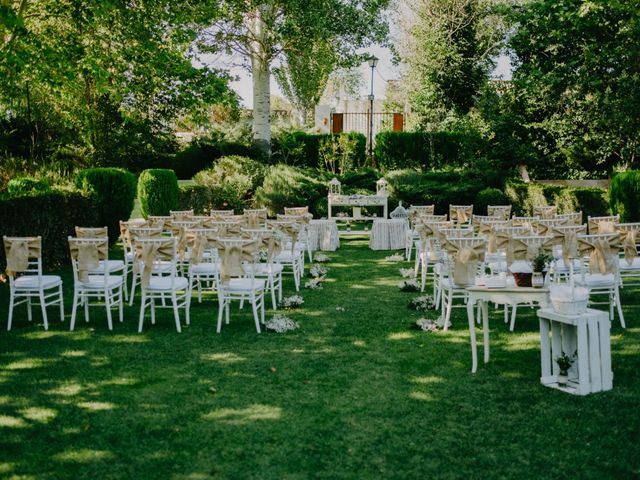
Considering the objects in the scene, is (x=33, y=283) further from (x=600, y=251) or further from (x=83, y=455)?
(x=600, y=251)

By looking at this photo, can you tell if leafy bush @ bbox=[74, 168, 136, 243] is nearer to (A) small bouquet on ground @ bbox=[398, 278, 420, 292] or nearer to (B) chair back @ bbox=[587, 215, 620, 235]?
(A) small bouquet on ground @ bbox=[398, 278, 420, 292]

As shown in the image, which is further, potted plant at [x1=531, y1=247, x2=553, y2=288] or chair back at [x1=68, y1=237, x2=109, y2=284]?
chair back at [x1=68, y1=237, x2=109, y2=284]

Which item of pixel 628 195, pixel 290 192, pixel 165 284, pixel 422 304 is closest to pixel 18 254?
pixel 165 284

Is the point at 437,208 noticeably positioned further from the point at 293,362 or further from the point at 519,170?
the point at 293,362

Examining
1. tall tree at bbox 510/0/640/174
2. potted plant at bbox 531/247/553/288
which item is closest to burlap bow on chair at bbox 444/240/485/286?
potted plant at bbox 531/247/553/288

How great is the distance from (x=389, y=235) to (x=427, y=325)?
7.05m

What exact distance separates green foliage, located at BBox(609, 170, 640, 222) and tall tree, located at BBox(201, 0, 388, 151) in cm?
1014

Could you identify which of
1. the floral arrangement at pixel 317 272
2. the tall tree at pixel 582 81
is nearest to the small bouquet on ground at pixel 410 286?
the floral arrangement at pixel 317 272

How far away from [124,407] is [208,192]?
1332 centimetres

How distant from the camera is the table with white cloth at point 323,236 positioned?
14414 millimetres

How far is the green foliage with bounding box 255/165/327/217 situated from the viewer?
18.3 metres

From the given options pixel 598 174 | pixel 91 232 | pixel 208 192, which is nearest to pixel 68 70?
pixel 91 232

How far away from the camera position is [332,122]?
29172 mm

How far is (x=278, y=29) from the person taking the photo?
20141mm
